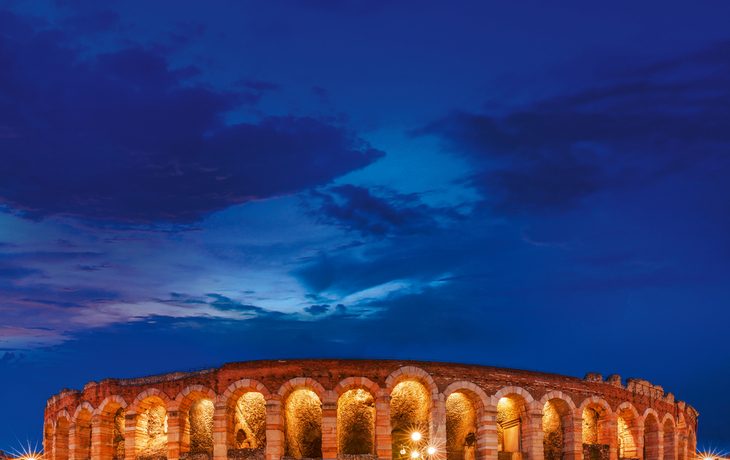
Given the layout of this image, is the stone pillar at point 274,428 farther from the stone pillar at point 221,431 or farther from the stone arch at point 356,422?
the stone arch at point 356,422

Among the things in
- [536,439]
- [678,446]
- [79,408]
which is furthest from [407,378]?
[678,446]

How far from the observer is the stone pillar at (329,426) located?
27.8 m

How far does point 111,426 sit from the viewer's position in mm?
31250

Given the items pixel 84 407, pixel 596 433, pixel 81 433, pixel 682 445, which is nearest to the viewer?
pixel 84 407

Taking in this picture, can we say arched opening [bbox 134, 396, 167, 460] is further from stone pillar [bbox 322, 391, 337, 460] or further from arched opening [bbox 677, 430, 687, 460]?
arched opening [bbox 677, 430, 687, 460]

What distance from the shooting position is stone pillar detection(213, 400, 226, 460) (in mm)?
28266

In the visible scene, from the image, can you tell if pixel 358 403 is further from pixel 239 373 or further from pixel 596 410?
pixel 596 410

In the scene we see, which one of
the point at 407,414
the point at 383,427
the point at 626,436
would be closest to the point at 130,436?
the point at 383,427

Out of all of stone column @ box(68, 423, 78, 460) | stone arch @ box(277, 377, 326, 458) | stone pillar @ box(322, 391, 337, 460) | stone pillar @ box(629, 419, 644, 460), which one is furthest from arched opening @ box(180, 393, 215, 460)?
stone pillar @ box(629, 419, 644, 460)

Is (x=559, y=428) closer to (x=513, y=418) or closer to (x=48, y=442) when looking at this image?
(x=513, y=418)

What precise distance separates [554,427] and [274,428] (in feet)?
46.2

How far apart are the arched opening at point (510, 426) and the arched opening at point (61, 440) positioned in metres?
21.5

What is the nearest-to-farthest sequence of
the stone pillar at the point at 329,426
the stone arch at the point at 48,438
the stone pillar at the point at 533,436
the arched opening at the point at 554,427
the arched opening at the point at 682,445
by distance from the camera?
the stone pillar at the point at 329,426 < the stone pillar at the point at 533,436 < the arched opening at the point at 554,427 < the stone arch at the point at 48,438 < the arched opening at the point at 682,445

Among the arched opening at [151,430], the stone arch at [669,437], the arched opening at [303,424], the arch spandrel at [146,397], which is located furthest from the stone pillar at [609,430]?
the arched opening at [151,430]
